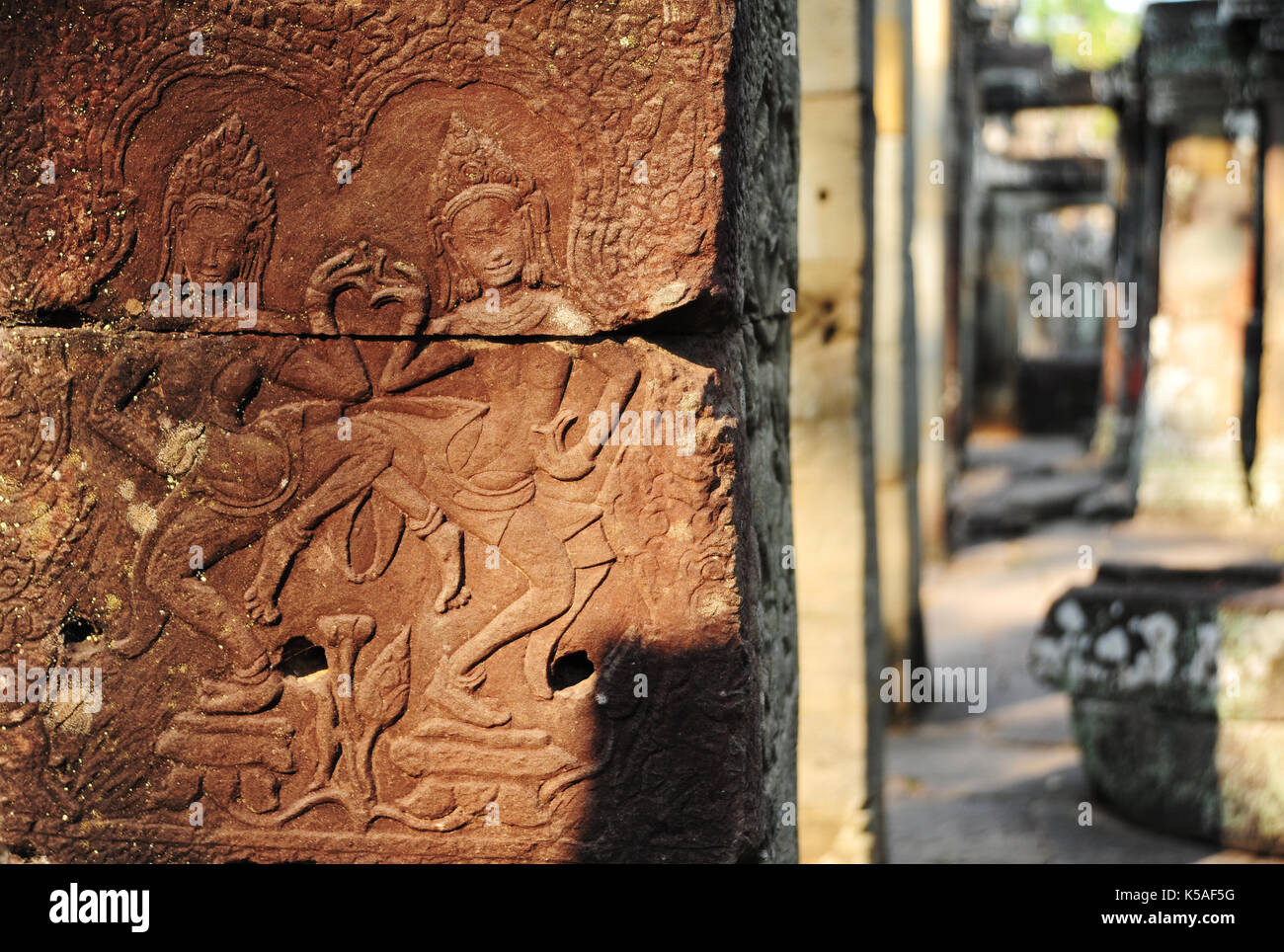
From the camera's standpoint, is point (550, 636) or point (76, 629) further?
point (76, 629)

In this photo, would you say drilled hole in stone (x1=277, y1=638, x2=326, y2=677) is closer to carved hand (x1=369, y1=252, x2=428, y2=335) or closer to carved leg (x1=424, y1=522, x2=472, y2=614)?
carved leg (x1=424, y1=522, x2=472, y2=614)

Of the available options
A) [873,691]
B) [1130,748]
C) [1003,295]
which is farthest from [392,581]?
[1003,295]

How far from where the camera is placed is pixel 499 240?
1.99m

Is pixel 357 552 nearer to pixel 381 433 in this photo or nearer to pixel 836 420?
pixel 381 433

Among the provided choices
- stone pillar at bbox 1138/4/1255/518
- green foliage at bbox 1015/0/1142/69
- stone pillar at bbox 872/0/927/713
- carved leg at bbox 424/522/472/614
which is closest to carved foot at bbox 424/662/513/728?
carved leg at bbox 424/522/472/614

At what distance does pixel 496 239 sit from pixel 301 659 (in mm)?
789

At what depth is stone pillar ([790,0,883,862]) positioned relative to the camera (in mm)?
4078

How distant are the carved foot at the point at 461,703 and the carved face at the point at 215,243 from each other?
74 cm

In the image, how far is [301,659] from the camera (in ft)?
7.10

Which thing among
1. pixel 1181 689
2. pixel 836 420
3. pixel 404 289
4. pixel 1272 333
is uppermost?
pixel 1272 333

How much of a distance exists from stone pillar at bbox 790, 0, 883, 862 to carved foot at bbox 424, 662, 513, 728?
2179 mm

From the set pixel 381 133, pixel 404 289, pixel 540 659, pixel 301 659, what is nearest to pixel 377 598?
pixel 301 659

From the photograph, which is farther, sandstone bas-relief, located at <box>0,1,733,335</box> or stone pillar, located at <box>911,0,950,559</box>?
stone pillar, located at <box>911,0,950,559</box>
